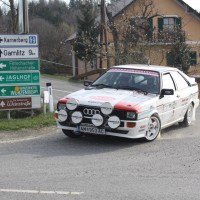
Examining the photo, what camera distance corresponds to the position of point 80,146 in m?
8.77

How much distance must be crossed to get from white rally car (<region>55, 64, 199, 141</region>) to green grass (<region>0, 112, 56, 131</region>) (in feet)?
5.01

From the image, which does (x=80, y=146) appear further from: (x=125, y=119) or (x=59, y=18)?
(x=59, y=18)

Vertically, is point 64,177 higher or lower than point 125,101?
lower

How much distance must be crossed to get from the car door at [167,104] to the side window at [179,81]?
249 millimetres

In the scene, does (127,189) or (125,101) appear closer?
(127,189)

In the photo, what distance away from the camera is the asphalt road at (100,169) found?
5.90m

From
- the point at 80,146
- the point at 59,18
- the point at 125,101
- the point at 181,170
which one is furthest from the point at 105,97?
the point at 59,18

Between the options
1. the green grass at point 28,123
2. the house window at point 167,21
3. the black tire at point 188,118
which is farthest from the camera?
the house window at point 167,21

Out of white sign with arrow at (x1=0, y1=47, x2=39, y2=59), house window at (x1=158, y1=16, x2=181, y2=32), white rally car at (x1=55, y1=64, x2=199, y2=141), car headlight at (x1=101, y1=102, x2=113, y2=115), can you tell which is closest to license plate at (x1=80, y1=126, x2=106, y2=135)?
white rally car at (x1=55, y1=64, x2=199, y2=141)

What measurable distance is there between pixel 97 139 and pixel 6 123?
2646mm

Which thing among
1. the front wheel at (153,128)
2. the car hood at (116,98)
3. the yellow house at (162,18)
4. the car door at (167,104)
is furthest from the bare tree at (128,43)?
the front wheel at (153,128)

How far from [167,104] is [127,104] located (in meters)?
1.55

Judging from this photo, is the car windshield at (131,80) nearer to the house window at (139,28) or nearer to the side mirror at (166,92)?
the side mirror at (166,92)

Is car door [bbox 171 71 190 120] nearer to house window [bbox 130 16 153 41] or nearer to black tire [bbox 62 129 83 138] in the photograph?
black tire [bbox 62 129 83 138]
